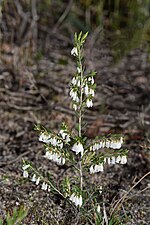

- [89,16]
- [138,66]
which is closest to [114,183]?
[138,66]

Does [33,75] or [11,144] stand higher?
[33,75]

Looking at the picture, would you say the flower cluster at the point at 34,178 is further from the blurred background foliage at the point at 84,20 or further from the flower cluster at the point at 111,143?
the blurred background foliage at the point at 84,20

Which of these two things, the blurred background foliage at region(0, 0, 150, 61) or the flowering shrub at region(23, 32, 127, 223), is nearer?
the flowering shrub at region(23, 32, 127, 223)

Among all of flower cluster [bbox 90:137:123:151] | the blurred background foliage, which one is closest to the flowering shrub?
flower cluster [bbox 90:137:123:151]

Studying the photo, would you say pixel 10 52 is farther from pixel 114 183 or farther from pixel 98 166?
pixel 98 166

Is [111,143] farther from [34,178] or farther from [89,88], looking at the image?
[34,178]

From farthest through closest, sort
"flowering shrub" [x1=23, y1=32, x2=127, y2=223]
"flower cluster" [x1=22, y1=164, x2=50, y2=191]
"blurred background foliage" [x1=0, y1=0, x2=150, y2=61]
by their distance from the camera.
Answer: "blurred background foliage" [x1=0, y1=0, x2=150, y2=61]
"flower cluster" [x1=22, y1=164, x2=50, y2=191]
"flowering shrub" [x1=23, y1=32, x2=127, y2=223]

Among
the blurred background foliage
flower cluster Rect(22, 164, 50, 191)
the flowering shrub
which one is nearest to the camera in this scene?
the flowering shrub

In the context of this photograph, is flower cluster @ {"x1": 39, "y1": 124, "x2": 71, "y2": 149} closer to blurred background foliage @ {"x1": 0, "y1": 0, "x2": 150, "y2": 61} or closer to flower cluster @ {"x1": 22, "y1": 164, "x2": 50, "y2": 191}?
flower cluster @ {"x1": 22, "y1": 164, "x2": 50, "y2": 191}

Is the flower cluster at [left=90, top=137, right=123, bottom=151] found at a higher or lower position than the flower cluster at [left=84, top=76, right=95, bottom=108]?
lower
